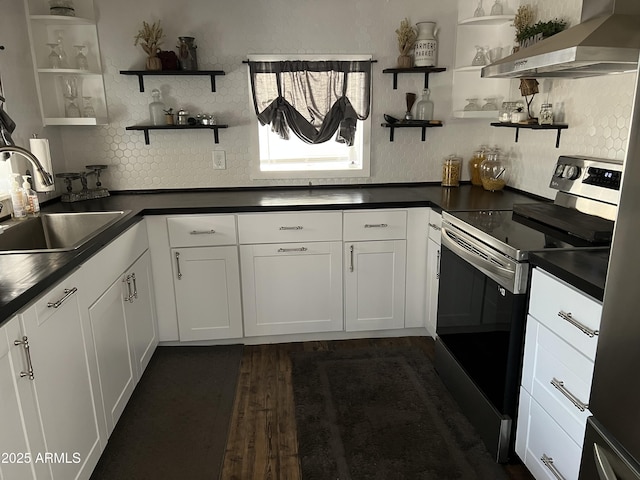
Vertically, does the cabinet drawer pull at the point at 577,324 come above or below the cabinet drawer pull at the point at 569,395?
above

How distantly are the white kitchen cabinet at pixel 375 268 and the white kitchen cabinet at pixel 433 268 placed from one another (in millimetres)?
151

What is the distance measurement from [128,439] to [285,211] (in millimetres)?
1420

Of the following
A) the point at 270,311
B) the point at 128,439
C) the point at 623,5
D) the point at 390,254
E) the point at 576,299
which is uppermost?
the point at 623,5

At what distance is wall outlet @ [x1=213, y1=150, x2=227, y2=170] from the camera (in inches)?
134

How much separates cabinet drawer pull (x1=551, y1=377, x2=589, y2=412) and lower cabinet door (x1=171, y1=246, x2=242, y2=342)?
1.84 m

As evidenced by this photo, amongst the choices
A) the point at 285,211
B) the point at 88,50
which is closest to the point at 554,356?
the point at 285,211

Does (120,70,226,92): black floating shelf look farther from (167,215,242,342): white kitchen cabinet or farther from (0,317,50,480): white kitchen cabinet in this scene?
(0,317,50,480): white kitchen cabinet

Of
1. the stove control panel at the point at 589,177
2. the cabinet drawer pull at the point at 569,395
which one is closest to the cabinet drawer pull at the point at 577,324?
the cabinet drawer pull at the point at 569,395

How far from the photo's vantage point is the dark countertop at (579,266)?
1512 mm

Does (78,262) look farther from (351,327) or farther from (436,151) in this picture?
(436,151)

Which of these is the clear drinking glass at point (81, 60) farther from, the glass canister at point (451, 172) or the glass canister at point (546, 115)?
the glass canister at point (546, 115)

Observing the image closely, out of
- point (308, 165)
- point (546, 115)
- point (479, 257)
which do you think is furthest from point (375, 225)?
point (546, 115)

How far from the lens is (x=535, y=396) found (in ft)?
6.13

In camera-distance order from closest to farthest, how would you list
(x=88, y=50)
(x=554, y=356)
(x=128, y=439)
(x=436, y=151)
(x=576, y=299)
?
(x=576, y=299) < (x=554, y=356) < (x=128, y=439) < (x=88, y=50) < (x=436, y=151)
